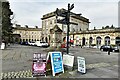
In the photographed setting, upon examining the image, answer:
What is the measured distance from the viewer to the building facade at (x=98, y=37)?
48.0 metres

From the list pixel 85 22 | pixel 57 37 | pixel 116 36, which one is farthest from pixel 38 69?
pixel 85 22

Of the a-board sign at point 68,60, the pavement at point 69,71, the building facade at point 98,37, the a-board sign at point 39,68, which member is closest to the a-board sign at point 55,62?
the pavement at point 69,71

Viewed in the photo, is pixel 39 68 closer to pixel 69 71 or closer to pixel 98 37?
pixel 69 71

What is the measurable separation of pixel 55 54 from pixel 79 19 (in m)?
67.4

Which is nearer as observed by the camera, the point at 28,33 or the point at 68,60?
the point at 68,60

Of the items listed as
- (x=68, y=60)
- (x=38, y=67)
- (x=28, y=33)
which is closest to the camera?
(x=38, y=67)

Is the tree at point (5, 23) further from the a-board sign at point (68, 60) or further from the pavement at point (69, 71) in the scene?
the a-board sign at point (68, 60)

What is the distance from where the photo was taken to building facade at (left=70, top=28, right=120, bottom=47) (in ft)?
157

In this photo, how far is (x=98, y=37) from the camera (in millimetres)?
53281

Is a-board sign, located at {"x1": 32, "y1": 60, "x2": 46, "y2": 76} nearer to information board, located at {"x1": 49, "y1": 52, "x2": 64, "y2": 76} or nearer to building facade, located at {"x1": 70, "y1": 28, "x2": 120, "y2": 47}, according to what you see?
information board, located at {"x1": 49, "y1": 52, "x2": 64, "y2": 76}

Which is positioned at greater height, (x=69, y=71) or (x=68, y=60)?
(x=68, y=60)

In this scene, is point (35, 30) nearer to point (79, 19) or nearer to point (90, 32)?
point (79, 19)

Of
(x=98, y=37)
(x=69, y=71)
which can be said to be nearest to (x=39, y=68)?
(x=69, y=71)

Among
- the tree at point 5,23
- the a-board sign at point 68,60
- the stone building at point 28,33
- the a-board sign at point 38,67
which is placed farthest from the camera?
the stone building at point 28,33
